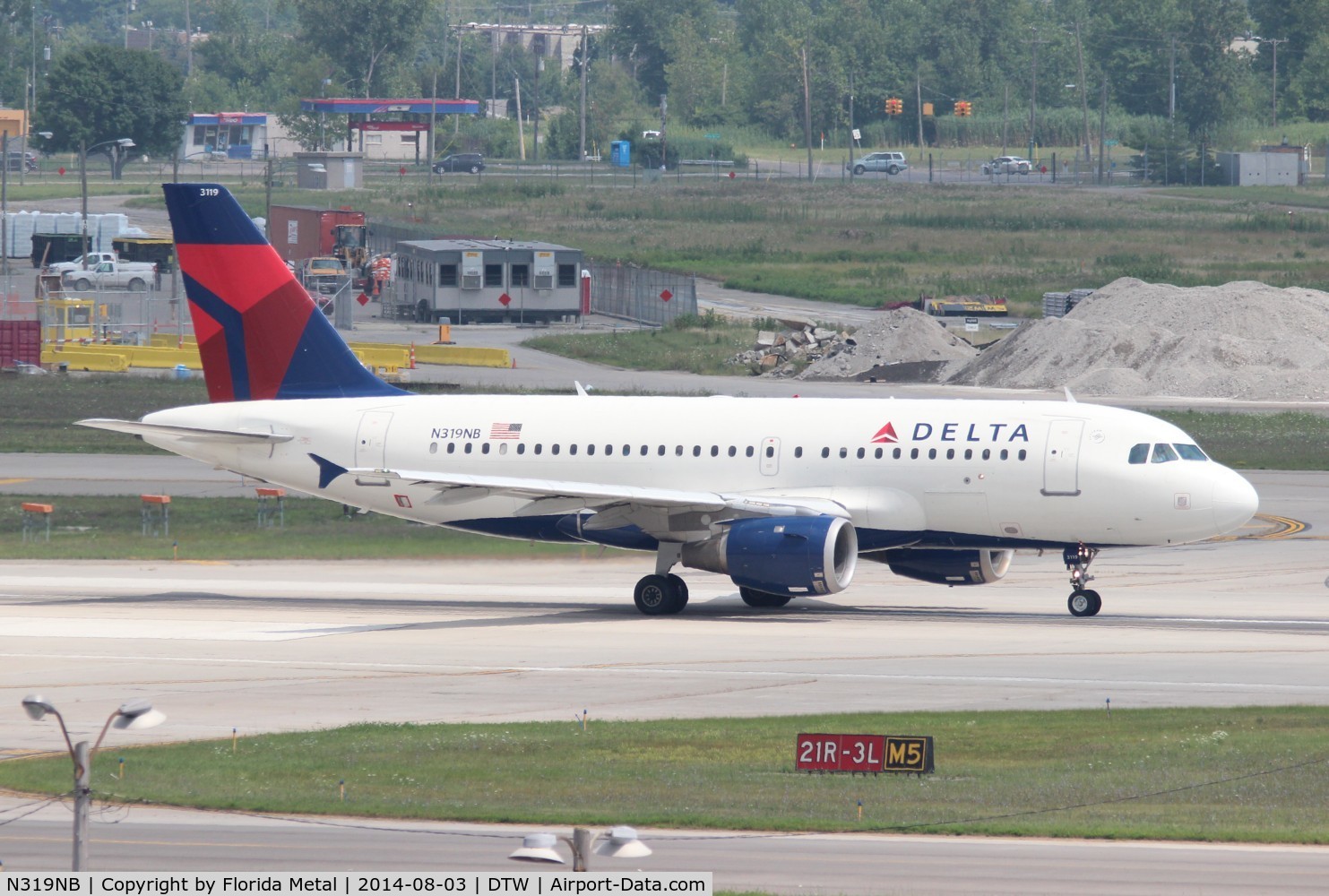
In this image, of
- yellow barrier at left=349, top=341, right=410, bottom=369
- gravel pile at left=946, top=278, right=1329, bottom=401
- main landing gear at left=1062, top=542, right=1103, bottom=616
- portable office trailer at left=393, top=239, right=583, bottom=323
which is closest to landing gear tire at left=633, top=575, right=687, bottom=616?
main landing gear at left=1062, top=542, right=1103, bottom=616

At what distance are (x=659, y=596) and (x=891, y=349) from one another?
50.9m

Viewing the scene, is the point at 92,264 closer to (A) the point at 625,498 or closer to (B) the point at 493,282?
(B) the point at 493,282

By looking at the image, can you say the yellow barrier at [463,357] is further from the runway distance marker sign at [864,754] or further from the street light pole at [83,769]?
the street light pole at [83,769]

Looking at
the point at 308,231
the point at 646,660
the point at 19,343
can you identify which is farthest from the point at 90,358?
the point at 646,660

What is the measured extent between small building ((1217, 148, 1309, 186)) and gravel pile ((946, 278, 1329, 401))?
332 feet

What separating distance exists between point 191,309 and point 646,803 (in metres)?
24.7

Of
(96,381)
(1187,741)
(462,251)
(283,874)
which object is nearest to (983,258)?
(462,251)

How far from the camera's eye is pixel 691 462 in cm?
3953

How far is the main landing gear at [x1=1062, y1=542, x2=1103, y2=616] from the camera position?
37.9 m

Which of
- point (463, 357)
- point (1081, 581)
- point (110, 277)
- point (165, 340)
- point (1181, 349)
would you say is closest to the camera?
point (1081, 581)

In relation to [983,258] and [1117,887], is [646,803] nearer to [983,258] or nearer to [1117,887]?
[1117,887]

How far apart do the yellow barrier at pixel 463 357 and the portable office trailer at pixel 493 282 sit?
687 inches

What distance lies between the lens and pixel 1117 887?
59.8 ft

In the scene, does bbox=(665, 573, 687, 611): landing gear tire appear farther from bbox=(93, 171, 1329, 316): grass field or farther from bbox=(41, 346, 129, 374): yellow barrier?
bbox=(93, 171, 1329, 316): grass field
